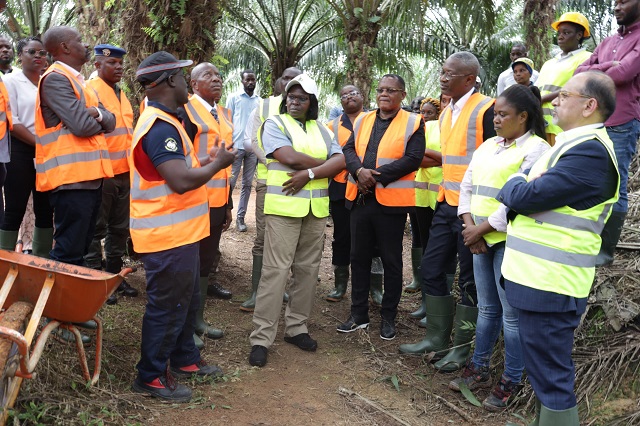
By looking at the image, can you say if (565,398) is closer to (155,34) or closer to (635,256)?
(635,256)

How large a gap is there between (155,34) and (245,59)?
1366 cm

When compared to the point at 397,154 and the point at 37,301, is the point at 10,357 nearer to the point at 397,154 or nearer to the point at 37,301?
the point at 37,301

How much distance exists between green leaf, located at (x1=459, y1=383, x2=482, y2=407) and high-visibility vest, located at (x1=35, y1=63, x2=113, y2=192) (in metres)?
3.09

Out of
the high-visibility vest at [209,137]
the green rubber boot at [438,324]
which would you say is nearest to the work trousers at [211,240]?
the high-visibility vest at [209,137]

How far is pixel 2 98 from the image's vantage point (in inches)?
170

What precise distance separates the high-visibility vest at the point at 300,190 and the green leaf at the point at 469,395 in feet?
5.56

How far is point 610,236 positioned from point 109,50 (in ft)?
14.0

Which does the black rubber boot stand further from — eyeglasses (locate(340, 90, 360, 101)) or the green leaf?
eyeglasses (locate(340, 90, 360, 101))

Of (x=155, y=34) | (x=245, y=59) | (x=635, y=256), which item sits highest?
(x=245, y=59)

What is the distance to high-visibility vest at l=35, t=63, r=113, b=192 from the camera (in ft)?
13.8

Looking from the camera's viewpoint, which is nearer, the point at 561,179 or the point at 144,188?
the point at 561,179

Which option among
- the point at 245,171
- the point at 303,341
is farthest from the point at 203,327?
the point at 245,171

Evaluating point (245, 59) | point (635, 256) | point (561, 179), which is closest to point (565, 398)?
point (561, 179)

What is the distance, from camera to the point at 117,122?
16.8ft
